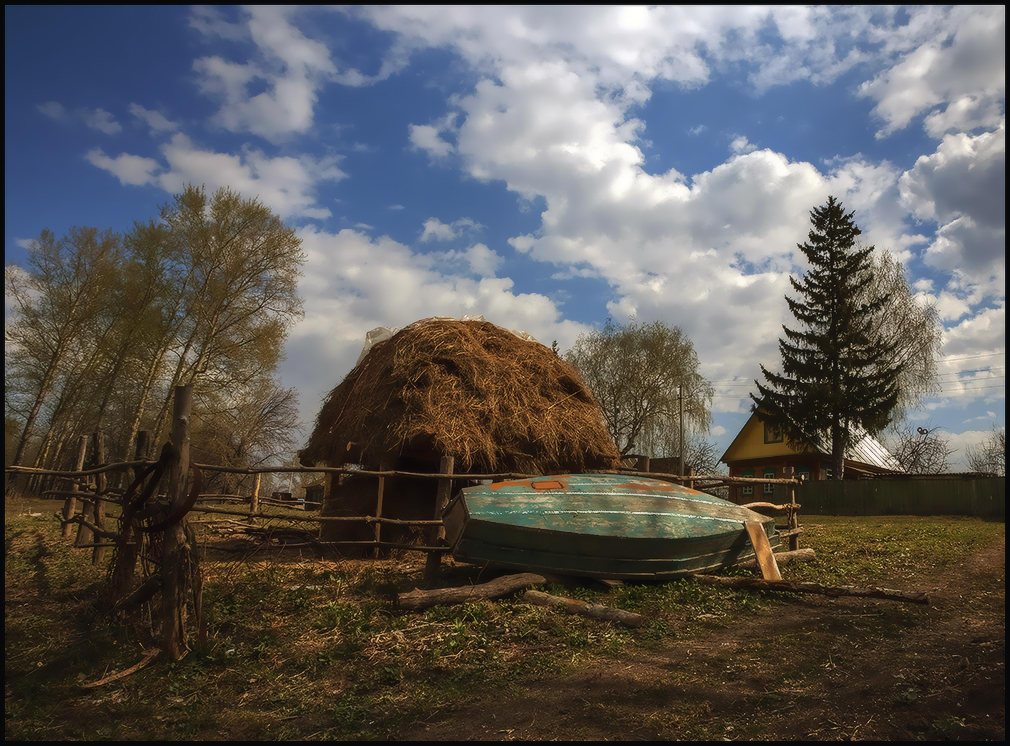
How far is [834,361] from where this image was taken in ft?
84.4

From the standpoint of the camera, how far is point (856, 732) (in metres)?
3.61

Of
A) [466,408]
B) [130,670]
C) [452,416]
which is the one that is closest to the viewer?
[130,670]

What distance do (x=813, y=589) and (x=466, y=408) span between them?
5.65 metres

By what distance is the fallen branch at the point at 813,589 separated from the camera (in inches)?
260

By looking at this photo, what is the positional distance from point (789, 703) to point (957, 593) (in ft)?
15.2

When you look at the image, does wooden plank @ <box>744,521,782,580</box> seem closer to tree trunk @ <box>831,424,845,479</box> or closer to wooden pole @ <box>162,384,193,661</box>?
wooden pole @ <box>162,384,193,661</box>

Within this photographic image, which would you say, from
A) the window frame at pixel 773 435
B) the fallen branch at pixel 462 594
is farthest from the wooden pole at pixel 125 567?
the window frame at pixel 773 435

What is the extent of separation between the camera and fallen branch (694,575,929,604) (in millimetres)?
6598

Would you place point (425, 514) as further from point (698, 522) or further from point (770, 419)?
point (770, 419)


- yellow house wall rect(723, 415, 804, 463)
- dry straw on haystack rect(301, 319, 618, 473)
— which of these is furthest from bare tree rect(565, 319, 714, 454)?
dry straw on haystack rect(301, 319, 618, 473)

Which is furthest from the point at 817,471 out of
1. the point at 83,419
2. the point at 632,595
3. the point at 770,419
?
the point at 83,419

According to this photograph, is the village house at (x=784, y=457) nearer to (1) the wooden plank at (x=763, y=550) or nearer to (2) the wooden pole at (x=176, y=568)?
(1) the wooden plank at (x=763, y=550)

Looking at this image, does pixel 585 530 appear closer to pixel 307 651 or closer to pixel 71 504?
pixel 307 651

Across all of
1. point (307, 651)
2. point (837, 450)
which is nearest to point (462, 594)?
point (307, 651)
